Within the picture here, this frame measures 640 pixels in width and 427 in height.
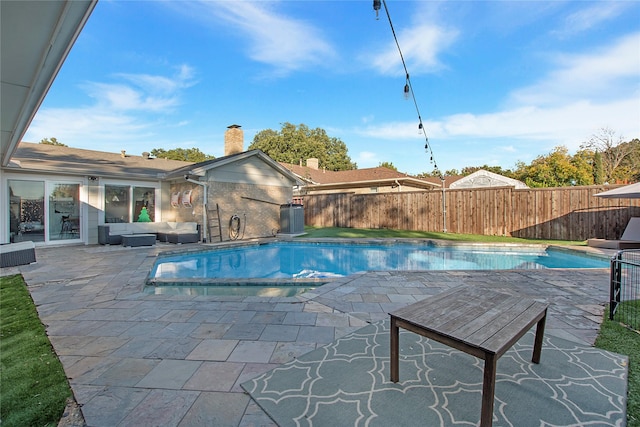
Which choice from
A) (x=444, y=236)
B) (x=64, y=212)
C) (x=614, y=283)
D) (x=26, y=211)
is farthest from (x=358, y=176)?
(x=614, y=283)

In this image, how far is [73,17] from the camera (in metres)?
2.34

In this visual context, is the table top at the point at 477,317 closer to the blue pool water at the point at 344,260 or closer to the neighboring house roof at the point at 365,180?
the blue pool water at the point at 344,260

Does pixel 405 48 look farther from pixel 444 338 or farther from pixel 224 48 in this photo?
pixel 224 48

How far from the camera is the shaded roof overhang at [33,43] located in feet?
7.23

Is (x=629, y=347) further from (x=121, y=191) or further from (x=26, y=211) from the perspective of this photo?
(x=26, y=211)

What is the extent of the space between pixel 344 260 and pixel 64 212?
9.69 metres

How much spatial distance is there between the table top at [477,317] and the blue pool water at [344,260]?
4.59 meters

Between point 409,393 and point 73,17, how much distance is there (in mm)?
3849

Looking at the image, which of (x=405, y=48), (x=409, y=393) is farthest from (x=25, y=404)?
(x=405, y=48)

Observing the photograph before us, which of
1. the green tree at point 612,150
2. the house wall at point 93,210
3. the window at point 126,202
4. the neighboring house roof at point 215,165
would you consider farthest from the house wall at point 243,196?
the green tree at point 612,150

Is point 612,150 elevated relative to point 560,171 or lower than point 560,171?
elevated

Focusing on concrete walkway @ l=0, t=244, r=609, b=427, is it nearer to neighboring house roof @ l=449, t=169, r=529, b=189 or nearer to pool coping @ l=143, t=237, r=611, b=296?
pool coping @ l=143, t=237, r=611, b=296

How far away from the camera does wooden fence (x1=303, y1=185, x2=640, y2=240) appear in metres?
10.6

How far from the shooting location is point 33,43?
269cm
